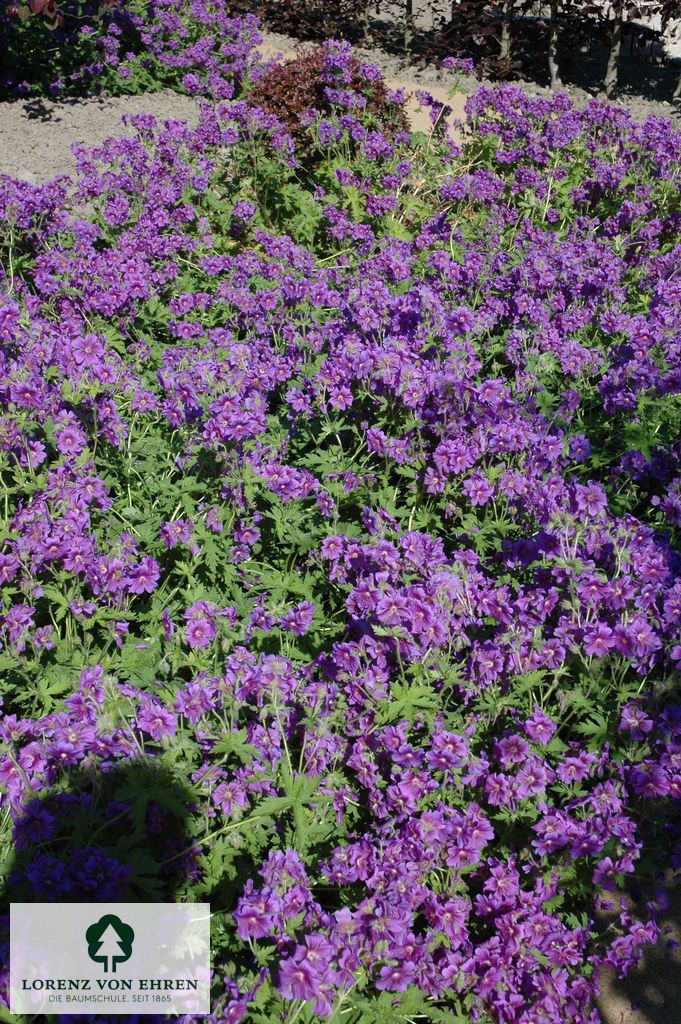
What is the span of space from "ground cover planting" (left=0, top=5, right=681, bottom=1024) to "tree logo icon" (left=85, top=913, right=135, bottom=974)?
107mm

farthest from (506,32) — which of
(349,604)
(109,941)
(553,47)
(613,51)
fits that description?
(109,941)

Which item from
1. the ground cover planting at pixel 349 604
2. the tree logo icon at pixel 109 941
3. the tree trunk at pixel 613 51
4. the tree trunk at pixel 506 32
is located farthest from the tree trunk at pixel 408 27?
the tree logo icon at pixel 109 941

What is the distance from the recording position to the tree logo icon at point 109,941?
7.44 ft

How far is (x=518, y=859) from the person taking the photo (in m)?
2.80

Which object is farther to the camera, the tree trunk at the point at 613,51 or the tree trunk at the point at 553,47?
the tree trunk at the point at 553,47

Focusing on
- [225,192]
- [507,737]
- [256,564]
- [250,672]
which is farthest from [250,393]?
[225,192]

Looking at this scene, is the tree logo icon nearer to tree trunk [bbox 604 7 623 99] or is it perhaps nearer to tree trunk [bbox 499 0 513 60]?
tree trunk [bbox 604 7 623 99]

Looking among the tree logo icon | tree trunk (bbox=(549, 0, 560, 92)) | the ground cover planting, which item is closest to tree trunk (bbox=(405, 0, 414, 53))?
tree trunk (bbox=(549, 0, 560, 92))

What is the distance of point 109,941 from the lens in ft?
7.59

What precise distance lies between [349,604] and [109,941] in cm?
130

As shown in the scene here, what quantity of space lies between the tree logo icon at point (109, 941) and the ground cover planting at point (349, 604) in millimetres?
107

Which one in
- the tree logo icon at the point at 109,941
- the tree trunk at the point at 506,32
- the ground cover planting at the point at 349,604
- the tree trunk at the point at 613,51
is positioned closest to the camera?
the tree logo icon at the point at 109,941

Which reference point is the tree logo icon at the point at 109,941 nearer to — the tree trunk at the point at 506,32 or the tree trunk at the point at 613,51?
the tree trunk at the point at 613,51

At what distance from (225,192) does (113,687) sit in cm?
498
